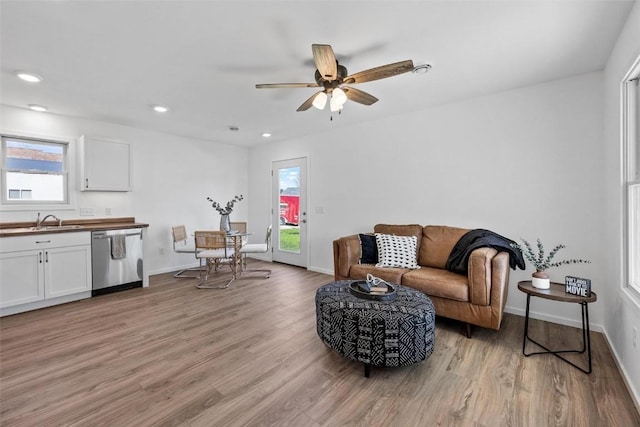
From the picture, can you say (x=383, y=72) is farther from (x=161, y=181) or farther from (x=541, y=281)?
(x=161, y=181)

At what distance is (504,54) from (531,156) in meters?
1.18

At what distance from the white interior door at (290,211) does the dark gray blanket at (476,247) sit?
9.19 ft

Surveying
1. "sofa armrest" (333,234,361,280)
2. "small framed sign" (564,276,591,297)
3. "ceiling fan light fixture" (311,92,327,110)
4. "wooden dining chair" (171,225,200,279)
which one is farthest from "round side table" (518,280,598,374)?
"wooden dining chair" (171,225,200,279)

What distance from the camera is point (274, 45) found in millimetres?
2188

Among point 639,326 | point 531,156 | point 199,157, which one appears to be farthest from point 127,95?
point 639,326

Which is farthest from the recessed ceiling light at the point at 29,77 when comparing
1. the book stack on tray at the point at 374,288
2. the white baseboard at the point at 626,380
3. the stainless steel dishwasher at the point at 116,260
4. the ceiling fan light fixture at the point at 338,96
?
the white baseboard at the point at 626,380

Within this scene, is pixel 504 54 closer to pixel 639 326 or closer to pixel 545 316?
pixel 639 326

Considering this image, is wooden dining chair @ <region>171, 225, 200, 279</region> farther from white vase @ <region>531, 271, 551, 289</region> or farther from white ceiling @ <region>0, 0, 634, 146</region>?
white vase @ <region>531, 271, 551, 289</region>

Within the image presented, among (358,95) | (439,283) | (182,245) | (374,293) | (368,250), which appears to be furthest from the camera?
(182,245)

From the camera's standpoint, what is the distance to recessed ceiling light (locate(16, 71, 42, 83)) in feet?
8.77

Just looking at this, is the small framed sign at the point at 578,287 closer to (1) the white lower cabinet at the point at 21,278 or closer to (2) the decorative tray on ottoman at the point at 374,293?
(2) the decorative tray on ottoman at the point at 374,293

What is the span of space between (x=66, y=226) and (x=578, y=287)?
18.7 ft

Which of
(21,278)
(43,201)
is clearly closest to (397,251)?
(21,278)

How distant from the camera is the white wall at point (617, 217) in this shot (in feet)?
5.88
